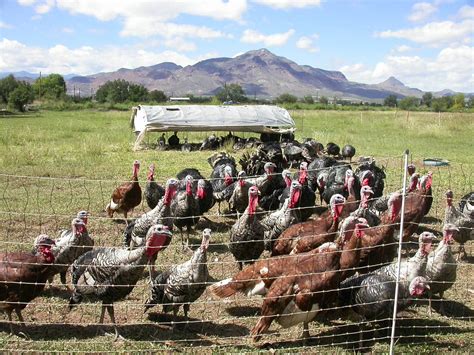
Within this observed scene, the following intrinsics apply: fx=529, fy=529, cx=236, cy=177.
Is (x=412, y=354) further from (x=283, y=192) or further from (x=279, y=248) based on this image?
(x=283, y=192)

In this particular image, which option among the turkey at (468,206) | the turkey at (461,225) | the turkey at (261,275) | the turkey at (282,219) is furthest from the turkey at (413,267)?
the turkey at (468,206)

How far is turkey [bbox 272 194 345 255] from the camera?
6.55 meters

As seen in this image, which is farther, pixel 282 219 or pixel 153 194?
pixel 153 194

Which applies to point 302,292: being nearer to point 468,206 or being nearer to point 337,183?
point 468,206

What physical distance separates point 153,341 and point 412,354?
2565mm

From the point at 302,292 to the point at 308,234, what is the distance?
169cm

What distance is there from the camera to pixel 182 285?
5539 mm

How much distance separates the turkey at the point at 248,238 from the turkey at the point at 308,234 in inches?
10.0

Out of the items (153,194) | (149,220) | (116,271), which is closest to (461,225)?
(149,220)

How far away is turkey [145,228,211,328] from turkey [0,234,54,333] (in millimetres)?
1147

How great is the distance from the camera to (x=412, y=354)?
16.7 ft

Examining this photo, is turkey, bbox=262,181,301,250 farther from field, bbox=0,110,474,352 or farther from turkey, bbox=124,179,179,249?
turkey, bbox=124,179,179,249

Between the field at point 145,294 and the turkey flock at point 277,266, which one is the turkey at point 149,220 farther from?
the field at point 145,294

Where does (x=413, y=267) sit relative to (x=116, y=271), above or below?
above
